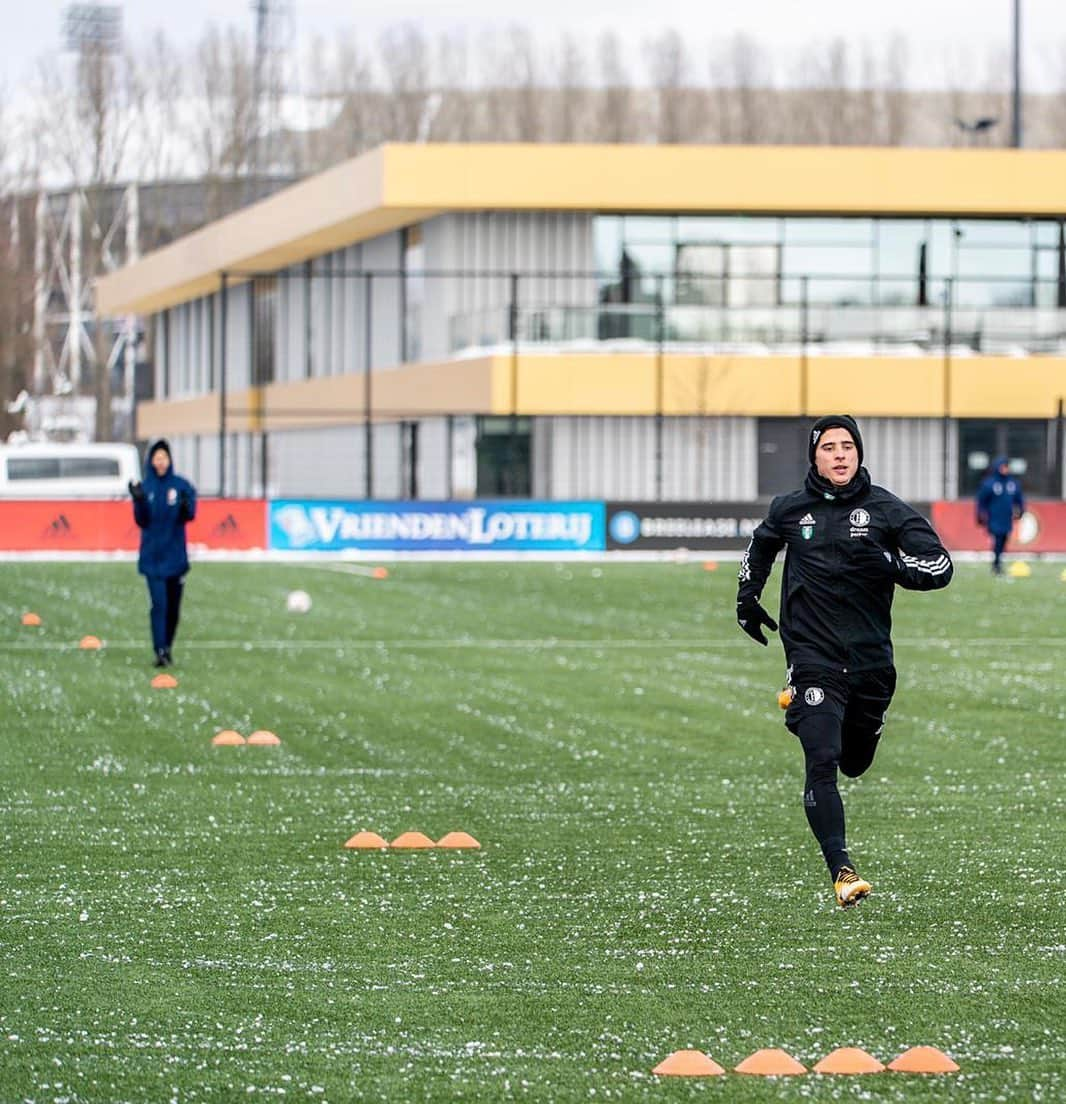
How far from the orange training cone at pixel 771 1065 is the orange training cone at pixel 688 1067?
80mm

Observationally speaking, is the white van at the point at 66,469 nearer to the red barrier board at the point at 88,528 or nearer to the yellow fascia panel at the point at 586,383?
the yellow fascia panel at the point at 586,383

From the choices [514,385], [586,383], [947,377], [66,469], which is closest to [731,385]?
[586,383]

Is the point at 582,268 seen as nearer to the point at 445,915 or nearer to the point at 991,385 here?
the point at 991,385

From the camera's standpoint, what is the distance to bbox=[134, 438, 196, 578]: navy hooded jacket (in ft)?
66.6

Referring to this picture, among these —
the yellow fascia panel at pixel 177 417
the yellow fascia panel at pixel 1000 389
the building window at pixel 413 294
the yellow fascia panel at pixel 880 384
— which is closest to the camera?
the yellow fascia panel at pixel 880 384

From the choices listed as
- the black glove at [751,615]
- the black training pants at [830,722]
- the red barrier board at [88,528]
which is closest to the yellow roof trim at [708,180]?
the red barrier board at [88,528]

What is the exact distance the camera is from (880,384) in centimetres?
5394

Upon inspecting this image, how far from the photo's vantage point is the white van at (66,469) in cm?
5622

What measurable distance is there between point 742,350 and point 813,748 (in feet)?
146

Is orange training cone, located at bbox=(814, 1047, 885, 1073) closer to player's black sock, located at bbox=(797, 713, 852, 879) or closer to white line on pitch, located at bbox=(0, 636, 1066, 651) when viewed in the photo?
player's black sock, located at bbox=(797, 713, 852, 879)

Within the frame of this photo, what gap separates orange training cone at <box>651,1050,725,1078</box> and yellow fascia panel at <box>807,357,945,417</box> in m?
47.4

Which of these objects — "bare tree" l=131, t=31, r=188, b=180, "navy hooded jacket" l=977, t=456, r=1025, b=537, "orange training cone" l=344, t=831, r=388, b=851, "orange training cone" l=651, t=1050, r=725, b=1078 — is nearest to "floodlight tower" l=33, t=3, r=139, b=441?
Result: "bare tree" l=131, t=31, r=188, b=180

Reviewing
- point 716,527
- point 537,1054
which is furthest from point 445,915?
point 716,527

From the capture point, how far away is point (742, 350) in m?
53.7
